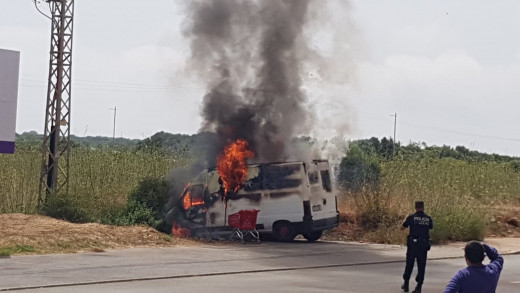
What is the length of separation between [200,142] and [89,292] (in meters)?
12.3

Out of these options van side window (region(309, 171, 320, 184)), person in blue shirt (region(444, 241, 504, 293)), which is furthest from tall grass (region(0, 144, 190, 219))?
person in blue shirt (region(444, 241, 504, 293))

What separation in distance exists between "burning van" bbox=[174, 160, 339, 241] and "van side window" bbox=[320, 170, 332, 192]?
0.18 meters

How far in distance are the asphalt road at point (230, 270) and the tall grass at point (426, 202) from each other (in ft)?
11.9

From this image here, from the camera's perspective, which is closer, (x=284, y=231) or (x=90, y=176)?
(x=284, y=231)

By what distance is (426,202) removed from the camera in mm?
26469

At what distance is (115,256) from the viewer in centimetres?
1806

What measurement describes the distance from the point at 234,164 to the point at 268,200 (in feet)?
4.83

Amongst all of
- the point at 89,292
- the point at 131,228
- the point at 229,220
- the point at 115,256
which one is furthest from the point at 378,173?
the point at 89,292

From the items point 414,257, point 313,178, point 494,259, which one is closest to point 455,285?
point 494,259

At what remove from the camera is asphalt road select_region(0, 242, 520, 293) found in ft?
45.1

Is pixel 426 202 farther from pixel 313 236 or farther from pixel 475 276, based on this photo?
pixel 475 276

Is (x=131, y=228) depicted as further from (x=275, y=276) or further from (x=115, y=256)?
(x=275, y=276)

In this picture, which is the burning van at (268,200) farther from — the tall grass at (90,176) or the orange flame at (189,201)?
the tall grass at (90,176)

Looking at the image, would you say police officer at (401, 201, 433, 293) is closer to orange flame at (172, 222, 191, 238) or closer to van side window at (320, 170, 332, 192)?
van side window at (320, 170, 332, 192)
